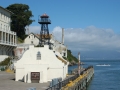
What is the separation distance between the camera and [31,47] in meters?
37.5

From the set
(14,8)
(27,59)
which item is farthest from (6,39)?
(27,59)

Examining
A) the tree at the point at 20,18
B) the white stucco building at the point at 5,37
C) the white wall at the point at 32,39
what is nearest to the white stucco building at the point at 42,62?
the white stucco building at the point at 5,37

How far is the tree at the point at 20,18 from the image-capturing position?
296 feet

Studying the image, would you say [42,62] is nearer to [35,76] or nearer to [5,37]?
[35,76]

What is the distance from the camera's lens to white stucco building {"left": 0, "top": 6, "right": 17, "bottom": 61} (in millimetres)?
67825

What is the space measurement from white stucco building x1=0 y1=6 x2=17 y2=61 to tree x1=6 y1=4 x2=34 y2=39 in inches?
423

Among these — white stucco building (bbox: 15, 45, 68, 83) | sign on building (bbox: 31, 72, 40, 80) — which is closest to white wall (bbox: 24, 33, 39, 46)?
white stucco building (bbox: 15, 45, 68, 83)

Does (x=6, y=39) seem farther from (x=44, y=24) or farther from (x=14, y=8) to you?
(x=14, y=8)

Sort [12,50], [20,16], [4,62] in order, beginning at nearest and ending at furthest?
[4,62], [12,50], [20,16]

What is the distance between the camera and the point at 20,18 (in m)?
89.8

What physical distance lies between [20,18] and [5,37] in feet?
67.8

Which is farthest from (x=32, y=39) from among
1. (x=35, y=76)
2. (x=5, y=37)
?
(x=35, y=76)

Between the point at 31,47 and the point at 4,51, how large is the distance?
3415 cm

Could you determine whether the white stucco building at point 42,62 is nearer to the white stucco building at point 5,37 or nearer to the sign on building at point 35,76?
the sign on building at point 35,76
